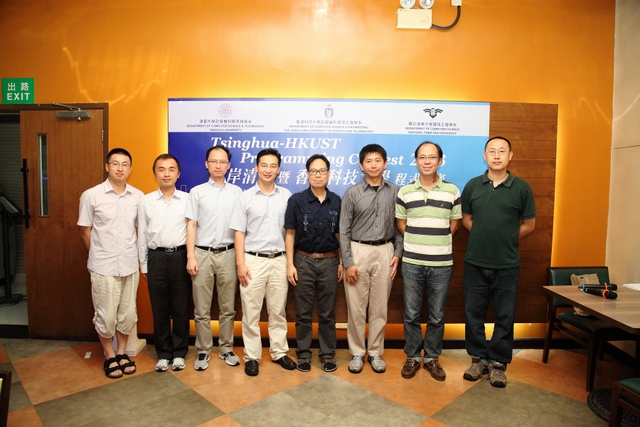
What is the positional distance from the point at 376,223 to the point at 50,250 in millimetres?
3203

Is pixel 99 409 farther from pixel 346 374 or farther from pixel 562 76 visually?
pixel 562 76

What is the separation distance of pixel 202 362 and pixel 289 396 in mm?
848

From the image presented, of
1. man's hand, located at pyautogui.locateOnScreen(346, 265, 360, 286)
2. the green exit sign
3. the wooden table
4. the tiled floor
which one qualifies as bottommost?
the tiled floor

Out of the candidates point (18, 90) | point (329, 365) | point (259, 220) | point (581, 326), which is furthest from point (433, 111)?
point (18, 90)

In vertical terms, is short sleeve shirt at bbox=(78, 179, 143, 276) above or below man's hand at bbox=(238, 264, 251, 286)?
above

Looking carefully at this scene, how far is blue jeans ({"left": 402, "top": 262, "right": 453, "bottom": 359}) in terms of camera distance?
3004mm

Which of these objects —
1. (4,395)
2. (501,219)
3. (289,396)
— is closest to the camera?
(4,395)

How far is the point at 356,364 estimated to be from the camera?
123 inches

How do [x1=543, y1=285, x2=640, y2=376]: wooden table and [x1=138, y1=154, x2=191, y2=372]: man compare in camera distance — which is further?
[x1=138, y1=154, x2=191, y2=372]: man

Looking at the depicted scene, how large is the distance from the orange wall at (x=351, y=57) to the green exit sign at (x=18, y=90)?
1.73 ft

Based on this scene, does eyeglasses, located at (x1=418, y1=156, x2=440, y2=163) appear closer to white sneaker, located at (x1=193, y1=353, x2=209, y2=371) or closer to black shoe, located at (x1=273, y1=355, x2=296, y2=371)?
black shoe, located at (x1=273, y1=355, x2=296, y2=371)

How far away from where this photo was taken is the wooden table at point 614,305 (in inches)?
85.0

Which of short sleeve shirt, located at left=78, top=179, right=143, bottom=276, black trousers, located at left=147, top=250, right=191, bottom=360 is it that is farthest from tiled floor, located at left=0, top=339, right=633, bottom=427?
short sleeve shirt, located at left=78, top=179, right=143, bottom=276

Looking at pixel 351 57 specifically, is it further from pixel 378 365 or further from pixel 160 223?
pixel 378 365
